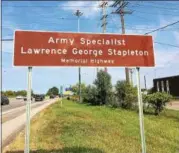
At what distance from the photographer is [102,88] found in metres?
44.7

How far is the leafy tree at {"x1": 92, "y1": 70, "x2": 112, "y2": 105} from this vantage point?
145ft

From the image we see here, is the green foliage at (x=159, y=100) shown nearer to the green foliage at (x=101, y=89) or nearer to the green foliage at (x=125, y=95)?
the green foliage at (x=125, y=95)

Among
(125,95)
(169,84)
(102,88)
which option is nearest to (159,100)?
(125,95)

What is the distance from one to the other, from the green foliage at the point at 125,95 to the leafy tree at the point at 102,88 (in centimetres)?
803

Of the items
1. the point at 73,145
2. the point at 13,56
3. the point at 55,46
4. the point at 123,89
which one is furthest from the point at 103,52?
the point at 123,89

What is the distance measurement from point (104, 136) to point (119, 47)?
5964mm

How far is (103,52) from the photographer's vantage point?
26.8 feet

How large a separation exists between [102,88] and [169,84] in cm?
3672

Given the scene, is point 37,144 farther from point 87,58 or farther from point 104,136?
point 87,58

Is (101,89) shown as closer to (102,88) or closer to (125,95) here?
(102,88)

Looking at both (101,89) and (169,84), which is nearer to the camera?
(101,89)

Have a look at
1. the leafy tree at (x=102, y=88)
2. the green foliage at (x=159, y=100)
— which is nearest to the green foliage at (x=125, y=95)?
the green foliage at (x=159, y=100)

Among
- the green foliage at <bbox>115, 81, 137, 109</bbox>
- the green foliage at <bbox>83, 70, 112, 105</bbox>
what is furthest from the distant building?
the green foliage at <bbox>115, 81, 137, 109</bbox>

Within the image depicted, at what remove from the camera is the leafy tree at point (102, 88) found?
4412cm
